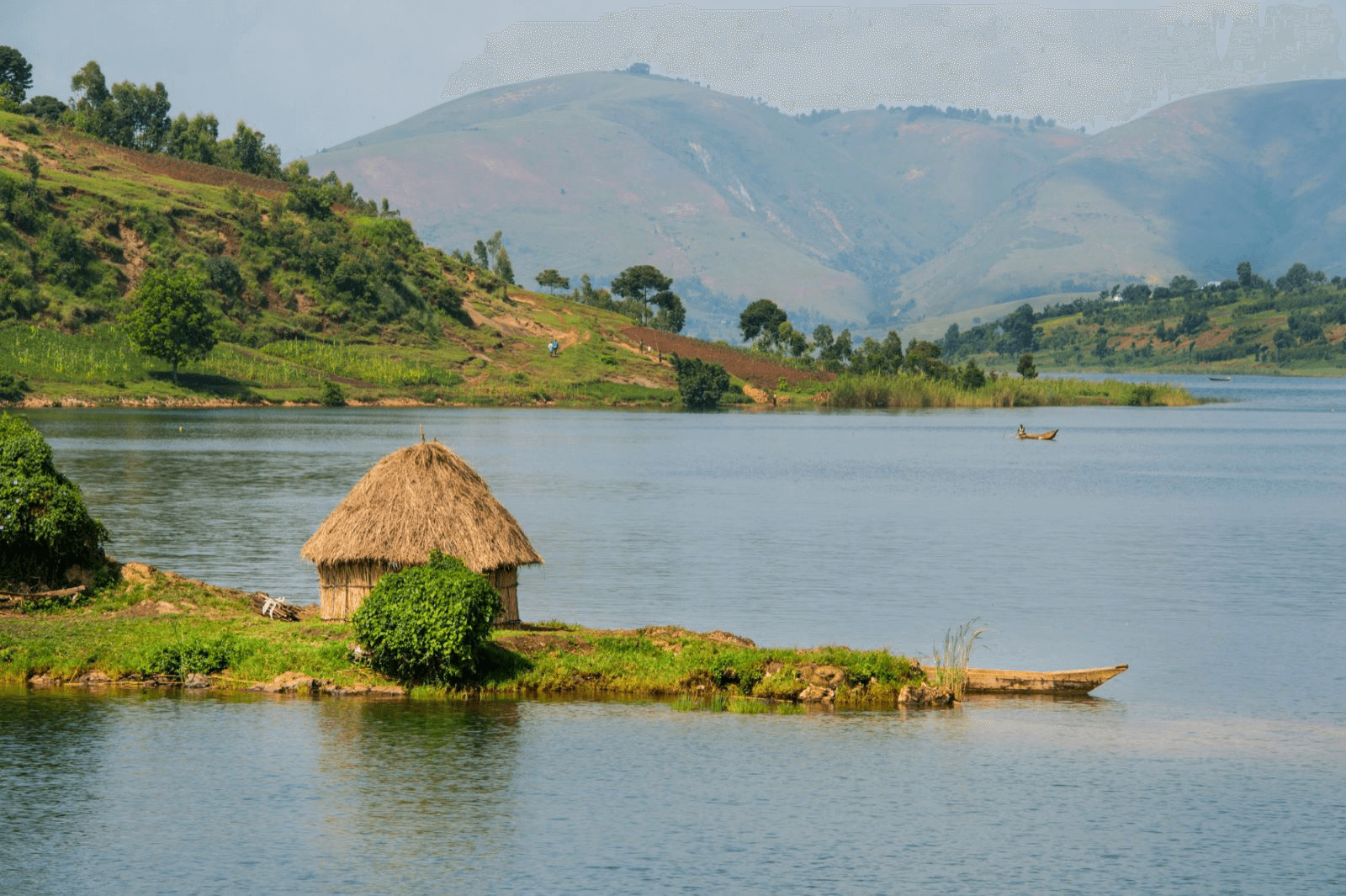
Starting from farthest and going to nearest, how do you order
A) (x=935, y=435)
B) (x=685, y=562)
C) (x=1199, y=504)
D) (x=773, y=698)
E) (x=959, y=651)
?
(x=935, y=435) < (x=1199, y=504) < (x=685, y=562) < (x=959, y=651) < (x=773, y=698)

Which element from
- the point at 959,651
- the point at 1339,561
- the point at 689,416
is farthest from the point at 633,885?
the point at 689,416

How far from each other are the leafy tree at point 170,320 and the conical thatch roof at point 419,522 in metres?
133

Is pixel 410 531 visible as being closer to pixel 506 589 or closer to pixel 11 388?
pixel 506 589

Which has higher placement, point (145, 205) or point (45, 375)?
point (145, 205)

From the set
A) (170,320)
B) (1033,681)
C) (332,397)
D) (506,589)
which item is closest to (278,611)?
(506,589)

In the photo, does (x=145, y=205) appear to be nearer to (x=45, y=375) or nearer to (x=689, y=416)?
(x=45, y=375)

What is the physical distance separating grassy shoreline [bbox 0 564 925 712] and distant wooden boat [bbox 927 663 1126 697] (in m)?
1.62

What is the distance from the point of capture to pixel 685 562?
61406mm

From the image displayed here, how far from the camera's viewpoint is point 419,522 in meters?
37.8

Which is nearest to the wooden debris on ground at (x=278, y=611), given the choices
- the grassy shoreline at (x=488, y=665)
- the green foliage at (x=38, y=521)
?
the grassy shoreline at (x=488, y=665)

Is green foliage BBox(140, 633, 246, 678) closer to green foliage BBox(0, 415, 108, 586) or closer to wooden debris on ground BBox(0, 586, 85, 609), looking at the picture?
wooden debris on ground BBox(0, 586, 85, 609)

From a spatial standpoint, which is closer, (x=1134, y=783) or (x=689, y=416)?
(x=1134, y=783)

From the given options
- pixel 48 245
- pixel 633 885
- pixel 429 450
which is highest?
pixel 48 245

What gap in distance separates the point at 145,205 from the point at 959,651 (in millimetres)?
174200
